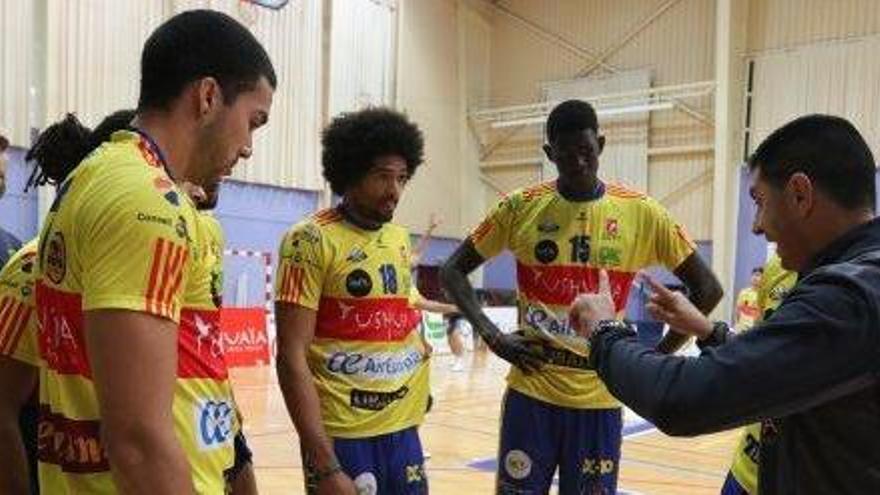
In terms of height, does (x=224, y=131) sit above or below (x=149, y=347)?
above

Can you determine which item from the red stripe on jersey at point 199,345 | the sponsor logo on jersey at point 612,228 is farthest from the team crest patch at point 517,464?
the red stripe on jersey at point 199,345

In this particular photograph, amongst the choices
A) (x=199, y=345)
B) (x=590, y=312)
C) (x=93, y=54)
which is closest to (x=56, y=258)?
(x=199, y=345)

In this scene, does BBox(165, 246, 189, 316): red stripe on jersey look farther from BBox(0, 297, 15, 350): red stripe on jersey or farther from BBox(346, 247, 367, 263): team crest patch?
BBox(346, 247, 367, 263): team crest patch

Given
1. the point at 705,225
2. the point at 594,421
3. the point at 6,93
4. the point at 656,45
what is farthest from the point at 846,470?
the point at 656,45

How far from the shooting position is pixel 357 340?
3.33 meters

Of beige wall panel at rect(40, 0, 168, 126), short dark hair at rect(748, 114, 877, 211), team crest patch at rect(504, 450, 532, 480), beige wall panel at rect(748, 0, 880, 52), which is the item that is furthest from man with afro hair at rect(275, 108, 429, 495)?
beige wall panel at rect(748, 0, 880, 52)

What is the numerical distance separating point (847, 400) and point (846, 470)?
0.15 metres

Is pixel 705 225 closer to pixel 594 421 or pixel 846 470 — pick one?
pixel 594 421

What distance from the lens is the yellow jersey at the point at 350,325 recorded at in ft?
10.8

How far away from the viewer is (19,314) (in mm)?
2188

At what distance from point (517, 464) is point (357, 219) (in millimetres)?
1215

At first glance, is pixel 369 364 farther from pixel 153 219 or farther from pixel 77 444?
pixel 153 219

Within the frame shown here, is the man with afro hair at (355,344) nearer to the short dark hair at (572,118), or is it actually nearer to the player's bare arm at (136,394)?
the short dark hair at (572,118)

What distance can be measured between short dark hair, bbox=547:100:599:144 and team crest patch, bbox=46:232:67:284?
2.53m
